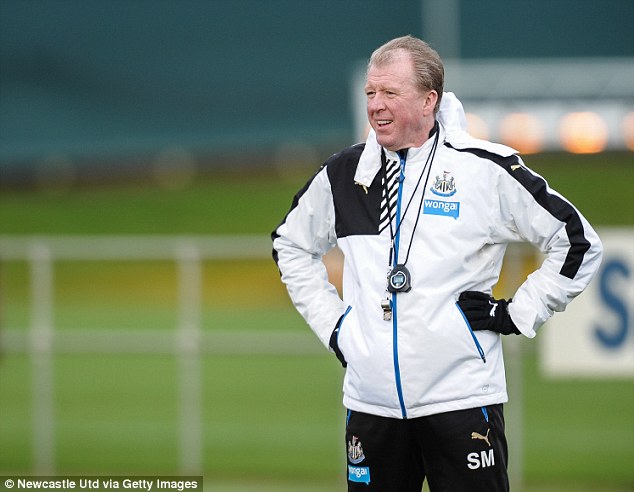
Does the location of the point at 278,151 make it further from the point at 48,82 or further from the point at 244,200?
the point at 48,82

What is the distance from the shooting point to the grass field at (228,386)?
29.6 feet

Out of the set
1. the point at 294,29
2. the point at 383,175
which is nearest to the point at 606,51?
the point at 294,29

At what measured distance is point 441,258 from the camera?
4.18 metres

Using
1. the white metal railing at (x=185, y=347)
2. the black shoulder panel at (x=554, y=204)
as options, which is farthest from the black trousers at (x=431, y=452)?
the white metal railing at (x=185, y=347)

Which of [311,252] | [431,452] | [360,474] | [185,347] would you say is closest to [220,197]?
[185,347]

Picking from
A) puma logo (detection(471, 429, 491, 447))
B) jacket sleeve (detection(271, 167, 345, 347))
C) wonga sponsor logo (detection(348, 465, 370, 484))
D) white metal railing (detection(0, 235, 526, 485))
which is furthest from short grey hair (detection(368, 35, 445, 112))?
white metal railing (detection(0, 235, 526, 485))

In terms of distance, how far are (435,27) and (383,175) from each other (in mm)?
22348

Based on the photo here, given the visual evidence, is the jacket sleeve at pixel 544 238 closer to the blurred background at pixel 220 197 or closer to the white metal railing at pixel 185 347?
the blurred background at pixel 220 197

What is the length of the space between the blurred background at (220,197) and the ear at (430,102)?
4.28 meters

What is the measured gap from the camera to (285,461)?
9.23 meters

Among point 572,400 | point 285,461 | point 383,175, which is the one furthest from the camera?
point 572,400

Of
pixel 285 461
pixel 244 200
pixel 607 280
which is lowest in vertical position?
pixel 285 461

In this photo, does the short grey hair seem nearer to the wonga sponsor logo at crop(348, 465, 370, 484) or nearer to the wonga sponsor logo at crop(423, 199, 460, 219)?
the wonga sponsor logo at crop(423, 199, 460, 219)

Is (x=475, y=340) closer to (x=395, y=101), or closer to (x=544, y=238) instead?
(x=544, y=238)
